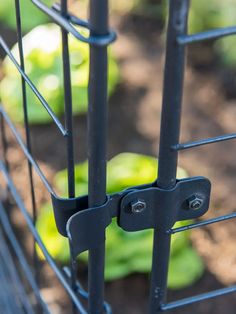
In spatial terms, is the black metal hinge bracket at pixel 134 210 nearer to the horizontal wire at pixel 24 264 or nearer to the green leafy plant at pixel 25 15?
the horizontal wire at pixel 24 264

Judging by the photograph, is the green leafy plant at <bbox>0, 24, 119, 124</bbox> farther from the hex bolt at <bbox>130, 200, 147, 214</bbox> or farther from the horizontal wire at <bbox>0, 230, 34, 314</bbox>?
the hex bolt at <bbox>130, 200, 147, 214</bbox>

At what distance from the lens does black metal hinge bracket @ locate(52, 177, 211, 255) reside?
2.21 feet

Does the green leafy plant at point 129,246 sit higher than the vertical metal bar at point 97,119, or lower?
lower

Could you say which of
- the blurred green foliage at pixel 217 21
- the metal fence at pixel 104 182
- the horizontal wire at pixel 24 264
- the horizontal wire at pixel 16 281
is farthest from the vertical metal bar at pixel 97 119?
the blurred green foliage at pixel 217 21

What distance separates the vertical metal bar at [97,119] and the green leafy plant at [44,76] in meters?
1.36

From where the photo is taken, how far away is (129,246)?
1.54m

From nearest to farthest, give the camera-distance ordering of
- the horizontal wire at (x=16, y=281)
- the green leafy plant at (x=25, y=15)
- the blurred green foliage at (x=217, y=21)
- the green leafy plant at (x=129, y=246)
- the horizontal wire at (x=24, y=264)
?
the horizontal wire at (x=24, y=264), the horizontal wire at (x=16, y=281), the green leafy plant at (x=129, y=246), the blurred green foliage at (x=217, y=21), the green leafy plant at (x=25, y=15)

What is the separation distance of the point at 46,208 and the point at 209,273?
43cm

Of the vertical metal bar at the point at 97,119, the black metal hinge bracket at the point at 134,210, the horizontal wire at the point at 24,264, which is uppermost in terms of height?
Result: the vertical metal bar at the point at 97,119

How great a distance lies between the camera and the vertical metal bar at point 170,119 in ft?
1.82

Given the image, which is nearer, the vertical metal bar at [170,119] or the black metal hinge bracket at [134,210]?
the vertical metal bar at [170,119]

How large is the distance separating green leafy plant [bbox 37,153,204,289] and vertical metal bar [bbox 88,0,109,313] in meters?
0.80

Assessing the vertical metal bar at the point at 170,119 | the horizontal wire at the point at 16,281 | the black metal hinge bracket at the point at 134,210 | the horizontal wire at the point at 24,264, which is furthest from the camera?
the horizontal wire at the point at 16,281

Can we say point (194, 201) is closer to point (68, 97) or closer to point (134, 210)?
point (134, 210)
